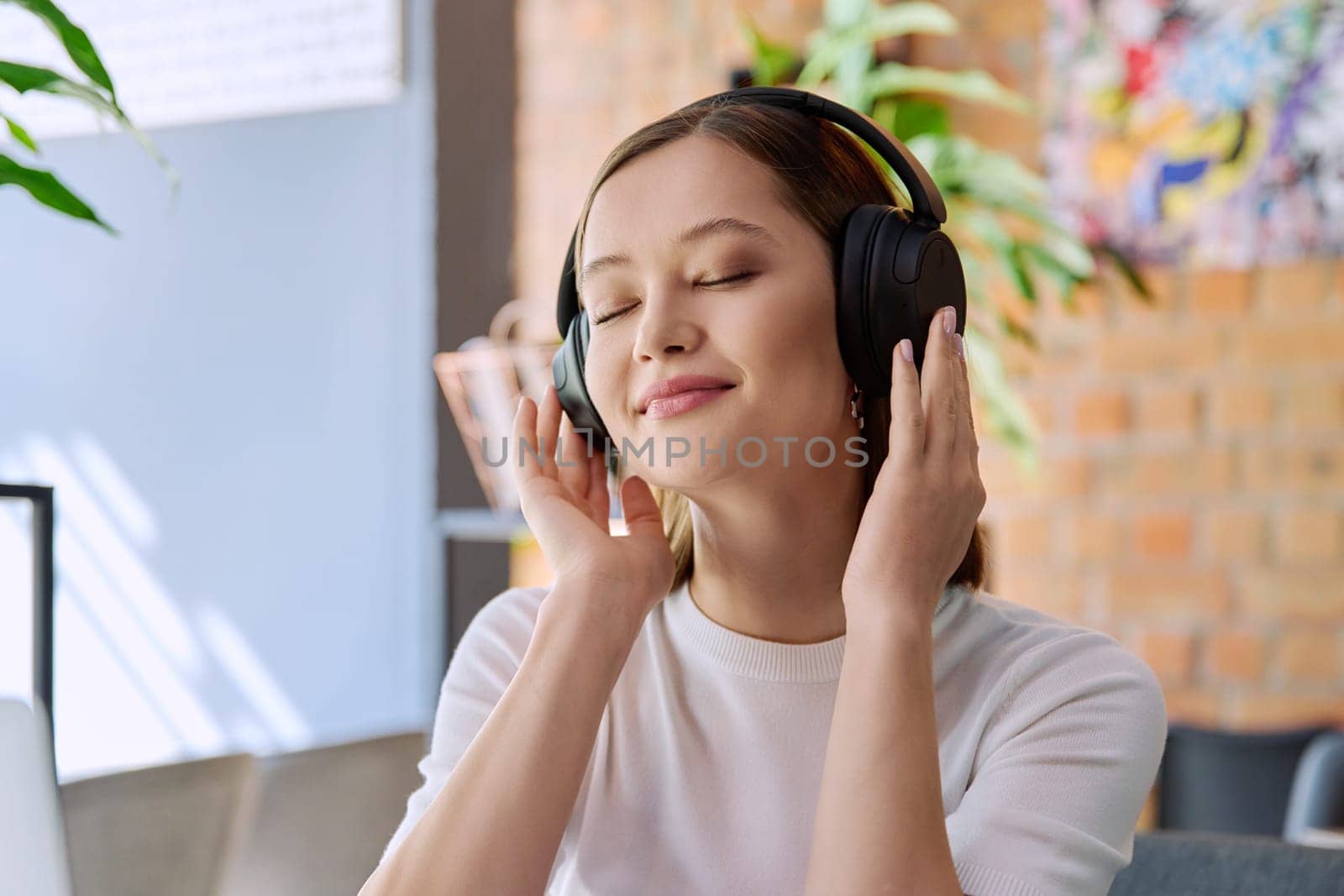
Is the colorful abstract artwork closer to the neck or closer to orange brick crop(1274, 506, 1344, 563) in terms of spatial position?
orange brick crop(1274, 506, 1344, 563)

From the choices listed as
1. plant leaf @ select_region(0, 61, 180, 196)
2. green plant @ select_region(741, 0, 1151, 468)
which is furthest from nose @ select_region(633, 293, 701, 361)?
green plant @ select_region(741, 0, 1151, 468)

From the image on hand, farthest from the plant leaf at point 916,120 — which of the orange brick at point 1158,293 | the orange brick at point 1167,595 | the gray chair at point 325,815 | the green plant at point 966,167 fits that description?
the gray chair at point 325,815

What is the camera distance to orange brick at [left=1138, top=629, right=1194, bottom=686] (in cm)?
236

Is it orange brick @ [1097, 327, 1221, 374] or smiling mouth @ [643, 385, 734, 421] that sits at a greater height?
smiling mouth @ [643, 385, 734, 421]

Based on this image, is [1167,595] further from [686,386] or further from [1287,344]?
[686,386]

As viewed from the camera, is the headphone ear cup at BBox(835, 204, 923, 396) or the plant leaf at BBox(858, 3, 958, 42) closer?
the headphone ear cup at BBox(835, 204, 923, 396)

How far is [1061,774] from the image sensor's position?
2.97ft

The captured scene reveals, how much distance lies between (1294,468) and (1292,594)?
0.75ft

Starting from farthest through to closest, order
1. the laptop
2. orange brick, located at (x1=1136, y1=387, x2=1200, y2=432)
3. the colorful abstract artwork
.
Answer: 1. orange brick, located at (x1=1136, y1=387, x2=1200, y2=432)
2. the colorful abstract artwork
3. the laptop

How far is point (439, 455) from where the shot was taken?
2.87 metres

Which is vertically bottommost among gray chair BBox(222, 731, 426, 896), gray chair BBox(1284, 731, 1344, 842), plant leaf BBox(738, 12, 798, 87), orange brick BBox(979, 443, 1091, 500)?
gray chair BBox(1284, 731, 1344, 842)

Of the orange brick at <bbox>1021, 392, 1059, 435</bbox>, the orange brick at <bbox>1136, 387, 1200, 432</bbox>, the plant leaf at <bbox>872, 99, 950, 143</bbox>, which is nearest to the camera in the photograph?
the plant leaf at <bbox>872, 99, 950, 143</bbox>

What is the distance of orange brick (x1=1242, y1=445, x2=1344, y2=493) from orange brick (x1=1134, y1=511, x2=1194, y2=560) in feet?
0.45

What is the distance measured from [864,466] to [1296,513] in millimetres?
1497
